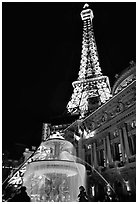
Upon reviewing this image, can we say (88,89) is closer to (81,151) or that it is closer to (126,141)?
(81,151)

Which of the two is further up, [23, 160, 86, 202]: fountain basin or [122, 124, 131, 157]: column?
[122, 124, 131, 157]: column

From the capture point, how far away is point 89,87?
4141cm

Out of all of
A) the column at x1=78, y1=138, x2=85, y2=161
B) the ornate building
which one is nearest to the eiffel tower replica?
the ornate building

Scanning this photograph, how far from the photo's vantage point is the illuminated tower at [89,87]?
3831 centimetres

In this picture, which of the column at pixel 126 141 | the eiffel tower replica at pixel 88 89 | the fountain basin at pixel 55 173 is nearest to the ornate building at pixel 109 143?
the column at pixel 126 141

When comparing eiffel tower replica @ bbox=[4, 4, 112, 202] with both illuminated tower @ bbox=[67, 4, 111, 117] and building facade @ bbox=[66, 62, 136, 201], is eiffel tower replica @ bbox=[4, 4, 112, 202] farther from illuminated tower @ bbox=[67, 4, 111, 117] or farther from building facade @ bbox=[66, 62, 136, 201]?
building facade @ bbox=[66, 62, 136, 201]

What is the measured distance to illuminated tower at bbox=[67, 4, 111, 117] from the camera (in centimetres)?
3831

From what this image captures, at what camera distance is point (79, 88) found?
4291 centimetres

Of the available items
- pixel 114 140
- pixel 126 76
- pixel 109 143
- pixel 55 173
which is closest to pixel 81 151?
pixel 109 143

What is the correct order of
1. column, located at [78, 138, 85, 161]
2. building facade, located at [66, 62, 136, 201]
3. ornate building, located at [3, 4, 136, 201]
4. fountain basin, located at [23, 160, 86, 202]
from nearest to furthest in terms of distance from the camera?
fountain basin, located at [23, 160, 86, 202] < building facade, located at [66, 62, 136, 201] < ornate building, located at [3, 4, 136, 201] < column, located at [78, 138, 85, 161]

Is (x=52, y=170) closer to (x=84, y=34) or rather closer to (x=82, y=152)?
(x=82, y=152)

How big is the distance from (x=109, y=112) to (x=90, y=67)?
2524 cm

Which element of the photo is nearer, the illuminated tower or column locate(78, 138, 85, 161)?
column locate(78, 138, 85, 161)

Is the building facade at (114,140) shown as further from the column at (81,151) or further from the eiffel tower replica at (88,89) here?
the eiffel tower replica at (88,89)
